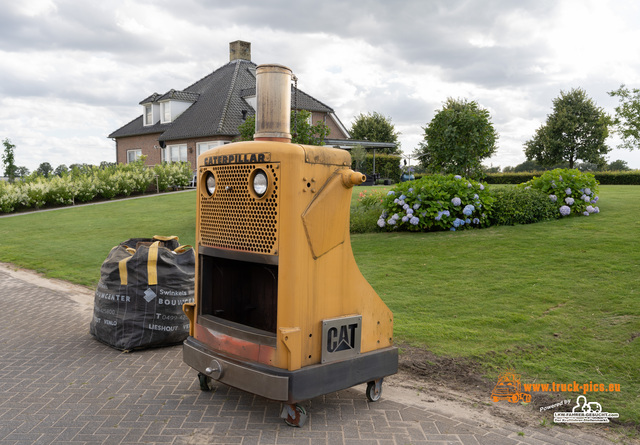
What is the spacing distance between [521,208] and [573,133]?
3783 cm

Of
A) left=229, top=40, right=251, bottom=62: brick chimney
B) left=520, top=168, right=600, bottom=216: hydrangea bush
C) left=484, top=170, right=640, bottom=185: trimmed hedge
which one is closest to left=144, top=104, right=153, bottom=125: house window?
left=229, top=40, right=251, bottom=62: brick chimney

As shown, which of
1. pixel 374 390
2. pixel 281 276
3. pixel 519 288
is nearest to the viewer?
pixel 281 276

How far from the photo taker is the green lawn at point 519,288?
4672mm

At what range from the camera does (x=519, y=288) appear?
6730mm

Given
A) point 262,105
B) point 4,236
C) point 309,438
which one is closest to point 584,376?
point 309,438

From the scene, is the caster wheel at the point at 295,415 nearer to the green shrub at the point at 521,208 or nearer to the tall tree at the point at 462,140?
the green shrub at the point at 521,208

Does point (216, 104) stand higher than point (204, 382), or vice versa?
point (216, 104)

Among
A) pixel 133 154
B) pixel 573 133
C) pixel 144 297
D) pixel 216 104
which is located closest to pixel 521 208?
pixel 144 297

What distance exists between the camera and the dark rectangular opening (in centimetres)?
410

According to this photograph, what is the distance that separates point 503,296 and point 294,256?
3.96 m

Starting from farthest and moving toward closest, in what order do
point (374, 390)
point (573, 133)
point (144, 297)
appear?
point (573, 133) → point (144, 297) → point (374, 390)

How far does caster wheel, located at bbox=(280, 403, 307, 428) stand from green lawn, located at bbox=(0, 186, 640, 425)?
1.82m

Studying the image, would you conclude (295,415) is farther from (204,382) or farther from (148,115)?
(148,115)

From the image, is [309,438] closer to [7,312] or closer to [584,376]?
[584,376]
